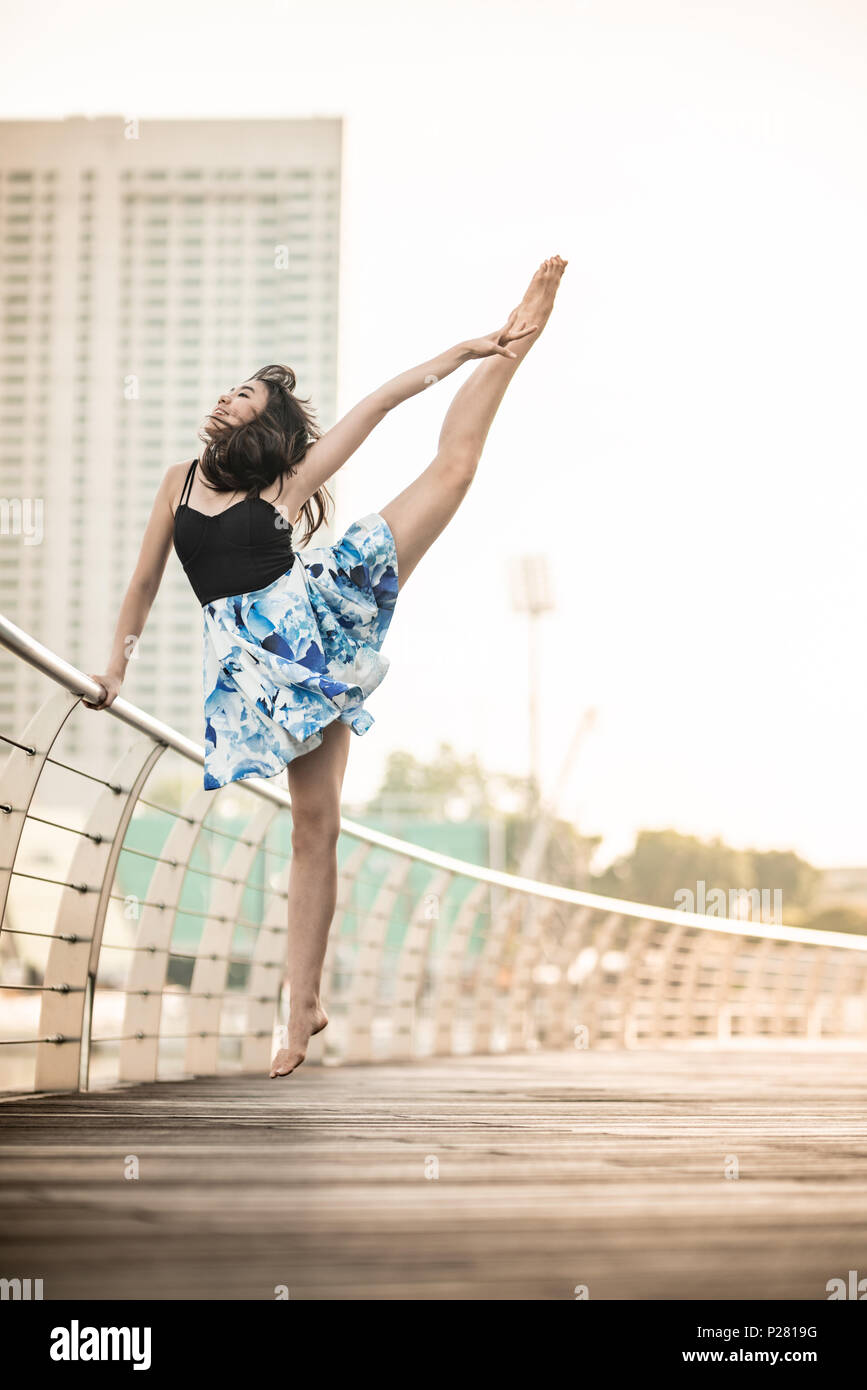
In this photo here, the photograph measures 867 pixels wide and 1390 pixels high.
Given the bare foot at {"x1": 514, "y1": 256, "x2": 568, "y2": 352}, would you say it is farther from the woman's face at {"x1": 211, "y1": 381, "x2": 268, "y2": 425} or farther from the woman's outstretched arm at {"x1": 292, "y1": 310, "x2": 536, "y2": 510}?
the woman's face at {"x1": 211, "y1": 381, "x2": 268, "y2": 425}

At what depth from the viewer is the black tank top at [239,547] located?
238cm

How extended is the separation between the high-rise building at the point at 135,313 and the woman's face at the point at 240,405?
6777 centimetres

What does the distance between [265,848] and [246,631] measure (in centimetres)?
133

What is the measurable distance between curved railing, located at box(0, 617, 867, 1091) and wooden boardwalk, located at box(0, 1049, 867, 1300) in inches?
20.6

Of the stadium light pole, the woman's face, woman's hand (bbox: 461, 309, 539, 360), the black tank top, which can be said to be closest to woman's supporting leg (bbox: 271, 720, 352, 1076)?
the black tank top

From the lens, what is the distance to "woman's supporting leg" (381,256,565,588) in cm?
238

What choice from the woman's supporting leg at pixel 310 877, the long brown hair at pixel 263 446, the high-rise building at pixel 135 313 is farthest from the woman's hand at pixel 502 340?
the high-rise building at pixel 135 313

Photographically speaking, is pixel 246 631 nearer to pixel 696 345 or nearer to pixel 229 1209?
pixel 229 1209

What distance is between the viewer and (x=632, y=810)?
5078 centimetres

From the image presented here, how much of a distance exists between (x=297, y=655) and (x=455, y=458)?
45cm

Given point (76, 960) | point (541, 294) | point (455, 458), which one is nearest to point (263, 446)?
point (455, 458)

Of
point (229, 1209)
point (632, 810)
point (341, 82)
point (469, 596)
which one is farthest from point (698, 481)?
point (229, 1209)

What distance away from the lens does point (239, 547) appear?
2.39 metres

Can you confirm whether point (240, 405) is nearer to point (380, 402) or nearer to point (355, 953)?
point (380, 402)
